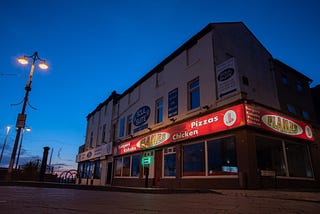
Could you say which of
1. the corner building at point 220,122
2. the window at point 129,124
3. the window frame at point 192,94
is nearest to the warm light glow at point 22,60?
the corner building at point 220,122

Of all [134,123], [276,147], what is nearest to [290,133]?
[276,147]

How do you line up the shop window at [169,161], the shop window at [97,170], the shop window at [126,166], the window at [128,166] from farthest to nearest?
the shop window at [97,170], the shop window at [126,166], the window at [128,166], the shop window at [169,161]

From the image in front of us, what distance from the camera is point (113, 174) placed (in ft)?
62.7

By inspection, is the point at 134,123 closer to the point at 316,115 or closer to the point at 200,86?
the point at 200,86

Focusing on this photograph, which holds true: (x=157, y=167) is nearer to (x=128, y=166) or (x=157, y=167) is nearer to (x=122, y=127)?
(x=128, y=166)

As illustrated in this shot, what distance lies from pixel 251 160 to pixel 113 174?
45.8 feet

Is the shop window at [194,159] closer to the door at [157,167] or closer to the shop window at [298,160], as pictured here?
the door at [157,167]

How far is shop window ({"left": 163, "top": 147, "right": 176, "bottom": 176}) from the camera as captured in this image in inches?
491

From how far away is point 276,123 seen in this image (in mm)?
9641

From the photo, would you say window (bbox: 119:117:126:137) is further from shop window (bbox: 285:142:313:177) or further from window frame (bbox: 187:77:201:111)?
shop window (bbox: 285:142:313:177)

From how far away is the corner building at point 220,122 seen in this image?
352 inches

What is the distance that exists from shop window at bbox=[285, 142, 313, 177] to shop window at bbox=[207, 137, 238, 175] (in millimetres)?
3342

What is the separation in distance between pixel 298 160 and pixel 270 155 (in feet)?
9.03

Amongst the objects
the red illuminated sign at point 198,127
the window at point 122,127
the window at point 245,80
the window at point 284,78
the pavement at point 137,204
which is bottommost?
the pavement at point 137,204
